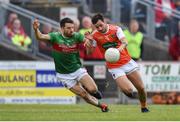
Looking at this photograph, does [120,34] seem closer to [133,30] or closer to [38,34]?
[38,34]

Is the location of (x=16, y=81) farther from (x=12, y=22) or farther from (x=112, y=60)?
(x=112, y=60)

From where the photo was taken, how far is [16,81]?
2423 centimetres

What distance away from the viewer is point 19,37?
25.6 meters

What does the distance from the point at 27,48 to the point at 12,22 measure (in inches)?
40.4

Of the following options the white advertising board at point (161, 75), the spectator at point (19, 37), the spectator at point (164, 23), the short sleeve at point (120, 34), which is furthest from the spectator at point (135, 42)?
the short sleeve at point (120, 34)

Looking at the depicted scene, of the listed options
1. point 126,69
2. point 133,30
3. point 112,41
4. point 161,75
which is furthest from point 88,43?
point 161,75

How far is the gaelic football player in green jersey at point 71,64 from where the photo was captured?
60.7 feet

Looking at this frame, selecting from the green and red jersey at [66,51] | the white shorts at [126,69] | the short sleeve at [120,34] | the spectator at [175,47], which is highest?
the short sleeve at [120,34]

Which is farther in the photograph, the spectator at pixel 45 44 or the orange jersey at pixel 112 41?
the spectator at pixel 45 44

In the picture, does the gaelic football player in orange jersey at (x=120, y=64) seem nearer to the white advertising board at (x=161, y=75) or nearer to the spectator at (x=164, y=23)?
the white advertising board at (x=161, y=75)

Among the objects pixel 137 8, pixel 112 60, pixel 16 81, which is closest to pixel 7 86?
pixel 16 81

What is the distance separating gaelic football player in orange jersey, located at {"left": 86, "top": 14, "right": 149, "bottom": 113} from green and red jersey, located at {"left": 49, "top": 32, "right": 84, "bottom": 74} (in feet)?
1.38

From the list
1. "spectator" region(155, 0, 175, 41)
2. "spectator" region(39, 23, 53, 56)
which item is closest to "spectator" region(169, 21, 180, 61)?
"spectator" region(155, 0, 175, 41)

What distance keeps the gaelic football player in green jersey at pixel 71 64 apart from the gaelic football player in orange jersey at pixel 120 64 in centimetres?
43
